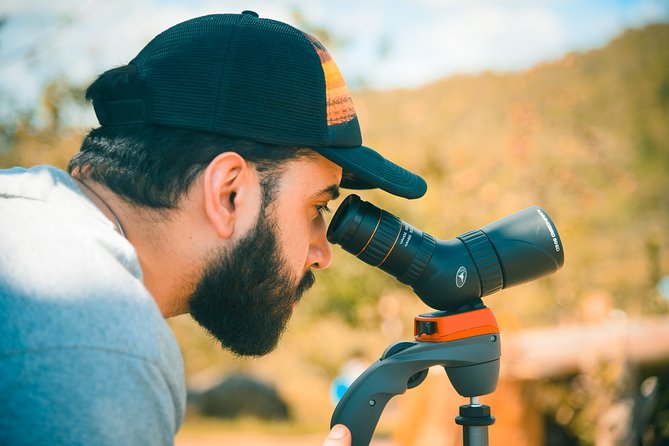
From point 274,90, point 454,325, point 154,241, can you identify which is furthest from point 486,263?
point 154,241

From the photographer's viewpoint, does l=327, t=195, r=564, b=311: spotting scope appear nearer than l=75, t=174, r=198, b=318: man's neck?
No

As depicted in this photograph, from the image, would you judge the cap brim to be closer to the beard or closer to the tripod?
the beard

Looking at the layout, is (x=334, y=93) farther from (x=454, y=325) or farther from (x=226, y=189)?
(x=454, y=325)

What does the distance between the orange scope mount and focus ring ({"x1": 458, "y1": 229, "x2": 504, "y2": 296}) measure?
2.7 inches

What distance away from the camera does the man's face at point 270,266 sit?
1.57 m

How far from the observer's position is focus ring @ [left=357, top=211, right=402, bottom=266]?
5.81 ft

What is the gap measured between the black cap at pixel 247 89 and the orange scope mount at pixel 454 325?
0.33m

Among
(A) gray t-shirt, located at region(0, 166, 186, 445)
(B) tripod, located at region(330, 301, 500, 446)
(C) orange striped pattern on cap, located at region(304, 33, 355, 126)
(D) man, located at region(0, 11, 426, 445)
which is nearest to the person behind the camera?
(A) gray t-shirt, located at region(0, 166, 186, 445)

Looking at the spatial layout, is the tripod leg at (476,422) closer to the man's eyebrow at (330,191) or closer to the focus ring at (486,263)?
the focus ring at (486,263)

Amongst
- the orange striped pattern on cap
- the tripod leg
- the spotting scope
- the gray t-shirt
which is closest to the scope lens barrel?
the spotting scope

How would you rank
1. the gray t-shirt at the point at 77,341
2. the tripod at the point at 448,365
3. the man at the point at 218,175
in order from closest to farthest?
the gray t-shirt at the point at 77,341, the man at the point at 218,175, the tripod at the point at 448,365

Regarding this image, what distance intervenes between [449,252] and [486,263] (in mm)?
95

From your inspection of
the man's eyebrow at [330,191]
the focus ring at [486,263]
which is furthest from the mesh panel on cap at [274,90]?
the focus ring at [486,263]

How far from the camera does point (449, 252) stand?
1777 mm
